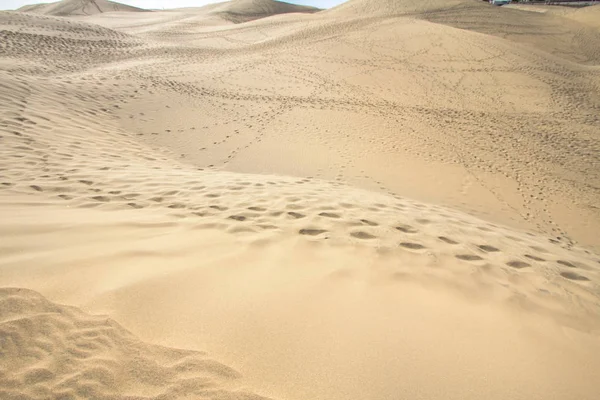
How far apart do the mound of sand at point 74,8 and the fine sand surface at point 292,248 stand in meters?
49.7

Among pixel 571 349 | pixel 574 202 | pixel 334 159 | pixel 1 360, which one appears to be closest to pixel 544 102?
pixel 574 202

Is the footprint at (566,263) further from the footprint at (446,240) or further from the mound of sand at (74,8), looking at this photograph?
the mound of sand at (74,8)

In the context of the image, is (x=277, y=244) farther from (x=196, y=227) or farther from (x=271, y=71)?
(x=271, y=71)

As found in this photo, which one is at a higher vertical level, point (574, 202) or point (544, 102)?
point (544, 102)

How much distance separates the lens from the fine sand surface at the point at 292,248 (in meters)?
1.51

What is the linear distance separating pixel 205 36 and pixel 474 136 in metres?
24.5

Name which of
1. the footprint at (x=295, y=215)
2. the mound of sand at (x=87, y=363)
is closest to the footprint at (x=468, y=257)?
the footprint at (x=295, y=215)

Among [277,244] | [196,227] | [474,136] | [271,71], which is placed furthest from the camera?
[271,71]

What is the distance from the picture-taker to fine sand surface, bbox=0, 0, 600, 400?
1.51 meters

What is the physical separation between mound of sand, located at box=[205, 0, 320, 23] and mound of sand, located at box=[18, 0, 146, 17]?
17579 millimetres

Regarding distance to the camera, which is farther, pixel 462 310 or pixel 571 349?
pixel 462 310

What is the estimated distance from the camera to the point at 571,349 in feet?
6.15

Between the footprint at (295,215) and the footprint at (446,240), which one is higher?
the footprint at (295,215)

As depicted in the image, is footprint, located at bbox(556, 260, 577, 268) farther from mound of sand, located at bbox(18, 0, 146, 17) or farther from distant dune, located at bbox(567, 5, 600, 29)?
mound of sand, located at bbox(18, 0, 146, 17)
